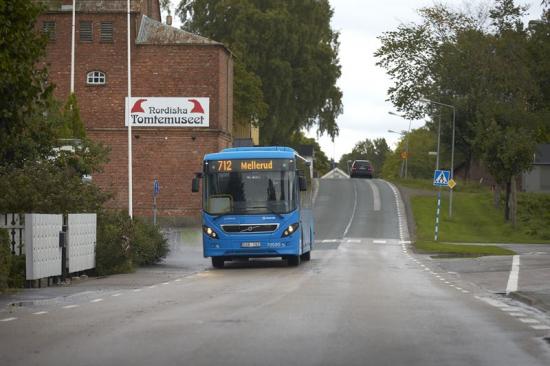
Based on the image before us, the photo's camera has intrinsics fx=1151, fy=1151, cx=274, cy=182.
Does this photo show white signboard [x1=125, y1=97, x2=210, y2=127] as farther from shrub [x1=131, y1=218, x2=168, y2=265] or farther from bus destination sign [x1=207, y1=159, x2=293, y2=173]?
bus destination sign [x1=207, y1=159, x2=293, y2=173]

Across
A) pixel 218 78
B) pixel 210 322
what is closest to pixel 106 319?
pixel 210 322

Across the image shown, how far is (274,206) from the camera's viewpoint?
31172 millimetres

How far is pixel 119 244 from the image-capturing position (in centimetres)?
2850

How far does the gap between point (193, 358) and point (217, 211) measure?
810 inches

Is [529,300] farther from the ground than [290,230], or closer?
closer

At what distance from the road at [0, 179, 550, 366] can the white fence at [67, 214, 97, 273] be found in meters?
2.27

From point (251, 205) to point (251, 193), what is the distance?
33 cm

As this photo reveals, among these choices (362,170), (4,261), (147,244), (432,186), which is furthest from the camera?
(362,170)

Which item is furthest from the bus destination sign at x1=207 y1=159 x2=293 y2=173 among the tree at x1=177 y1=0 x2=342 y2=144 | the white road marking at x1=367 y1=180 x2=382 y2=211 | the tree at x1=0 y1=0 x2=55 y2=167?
the tree at x1=177 y1=0 x2=342 y2=144

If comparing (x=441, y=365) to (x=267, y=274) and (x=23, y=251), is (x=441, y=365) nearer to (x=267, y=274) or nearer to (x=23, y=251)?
(x=23, y=251)

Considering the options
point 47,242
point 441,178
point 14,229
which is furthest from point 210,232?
point 441,178

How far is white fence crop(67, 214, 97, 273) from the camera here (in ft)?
82.8

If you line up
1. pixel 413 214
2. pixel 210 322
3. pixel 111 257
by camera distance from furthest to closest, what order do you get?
pixel 413 214
pixel 111 257
pixel 210 322

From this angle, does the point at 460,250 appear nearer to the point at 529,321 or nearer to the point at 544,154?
the point at 529,321
